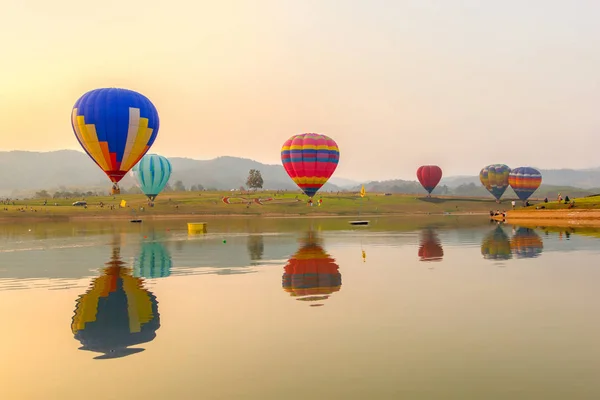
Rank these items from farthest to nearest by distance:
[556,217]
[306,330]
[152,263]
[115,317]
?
[556,217] → [152,263] → [115,317] → [306,330]

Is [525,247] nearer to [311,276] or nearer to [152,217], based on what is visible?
[311,276]

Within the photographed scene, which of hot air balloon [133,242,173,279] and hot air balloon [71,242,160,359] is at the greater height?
hot air balloon [133,242,173,279]

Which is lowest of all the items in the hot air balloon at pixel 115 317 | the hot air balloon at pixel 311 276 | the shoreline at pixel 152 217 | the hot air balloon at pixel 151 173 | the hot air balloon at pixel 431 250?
the hot air balloon at pixel 115 317

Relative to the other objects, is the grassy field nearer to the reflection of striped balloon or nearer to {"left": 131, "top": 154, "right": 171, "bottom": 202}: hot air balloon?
{"left": 131, "top": 154, "right": 171, "bottom": 202}: hot air balloon

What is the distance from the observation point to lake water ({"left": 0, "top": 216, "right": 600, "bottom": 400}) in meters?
15.9

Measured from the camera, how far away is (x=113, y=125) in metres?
90.2

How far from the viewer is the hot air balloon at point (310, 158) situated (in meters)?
140

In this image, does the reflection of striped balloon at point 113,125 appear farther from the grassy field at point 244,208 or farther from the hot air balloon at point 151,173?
the hot air balloon at point 151,173

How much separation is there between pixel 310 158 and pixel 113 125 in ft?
196

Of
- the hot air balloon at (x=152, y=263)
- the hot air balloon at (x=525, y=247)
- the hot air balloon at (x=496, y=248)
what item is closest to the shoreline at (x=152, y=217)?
the hot air balloon at (x=496, y=248)

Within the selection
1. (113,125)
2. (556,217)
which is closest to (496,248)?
(556,217)

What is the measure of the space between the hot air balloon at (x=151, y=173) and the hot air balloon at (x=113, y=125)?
7284 cm

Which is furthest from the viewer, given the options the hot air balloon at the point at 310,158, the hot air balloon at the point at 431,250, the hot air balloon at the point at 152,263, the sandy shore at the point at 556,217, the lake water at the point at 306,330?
the hot air balloon at the point at 310,158

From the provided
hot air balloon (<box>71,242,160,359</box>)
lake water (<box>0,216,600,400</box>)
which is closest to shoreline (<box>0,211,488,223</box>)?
lake water (<box>0,216,600,400</box>)
